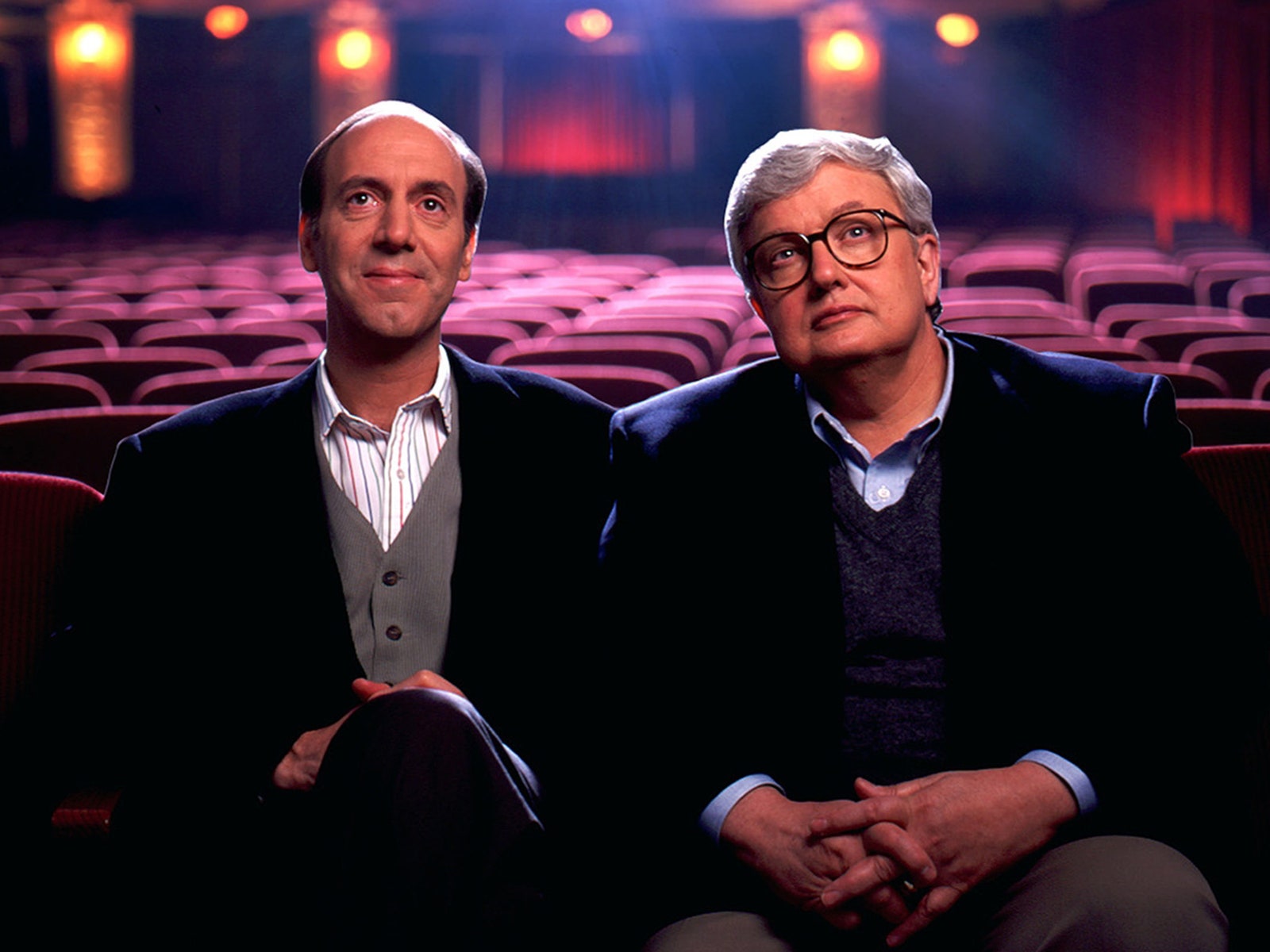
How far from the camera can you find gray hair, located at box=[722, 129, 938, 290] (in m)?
1.72

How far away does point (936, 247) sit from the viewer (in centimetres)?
183

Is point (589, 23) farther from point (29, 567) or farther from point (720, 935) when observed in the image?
point (720, 935)

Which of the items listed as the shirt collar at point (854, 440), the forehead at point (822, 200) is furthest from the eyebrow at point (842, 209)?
the shirt collar at point (854, 440)

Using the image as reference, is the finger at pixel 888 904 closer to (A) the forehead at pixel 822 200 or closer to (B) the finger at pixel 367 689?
(B) the finger at pixel 367 689

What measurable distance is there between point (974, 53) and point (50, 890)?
18.6m

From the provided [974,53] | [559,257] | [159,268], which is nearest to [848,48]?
[974,53]

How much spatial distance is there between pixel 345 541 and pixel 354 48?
16.8 metres

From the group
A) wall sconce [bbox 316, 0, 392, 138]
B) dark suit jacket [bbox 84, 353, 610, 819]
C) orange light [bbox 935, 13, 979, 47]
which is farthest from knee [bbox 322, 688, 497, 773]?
wall sconce [bbox 316, 0, 392, 138]

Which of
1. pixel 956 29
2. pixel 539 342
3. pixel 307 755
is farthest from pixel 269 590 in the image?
pixel 956 29

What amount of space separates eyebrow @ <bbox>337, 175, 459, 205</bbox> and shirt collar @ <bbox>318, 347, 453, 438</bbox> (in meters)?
0.24

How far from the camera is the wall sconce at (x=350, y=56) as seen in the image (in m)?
17.0

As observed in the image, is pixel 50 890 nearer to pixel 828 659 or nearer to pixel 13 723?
pixel 13 723

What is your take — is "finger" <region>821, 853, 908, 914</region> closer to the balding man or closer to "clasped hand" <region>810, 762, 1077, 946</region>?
"clasped hand" <region>810, 762, 1077, 946</region>

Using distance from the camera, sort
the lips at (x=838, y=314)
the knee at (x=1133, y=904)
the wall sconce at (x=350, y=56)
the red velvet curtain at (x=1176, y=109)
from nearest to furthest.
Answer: the knee at (x=1133, y=904)
the lips at (x=838, y=314)
the red velvet curtain at (x=1176, y=109)
the wall sconce at (x=350, y=56)
